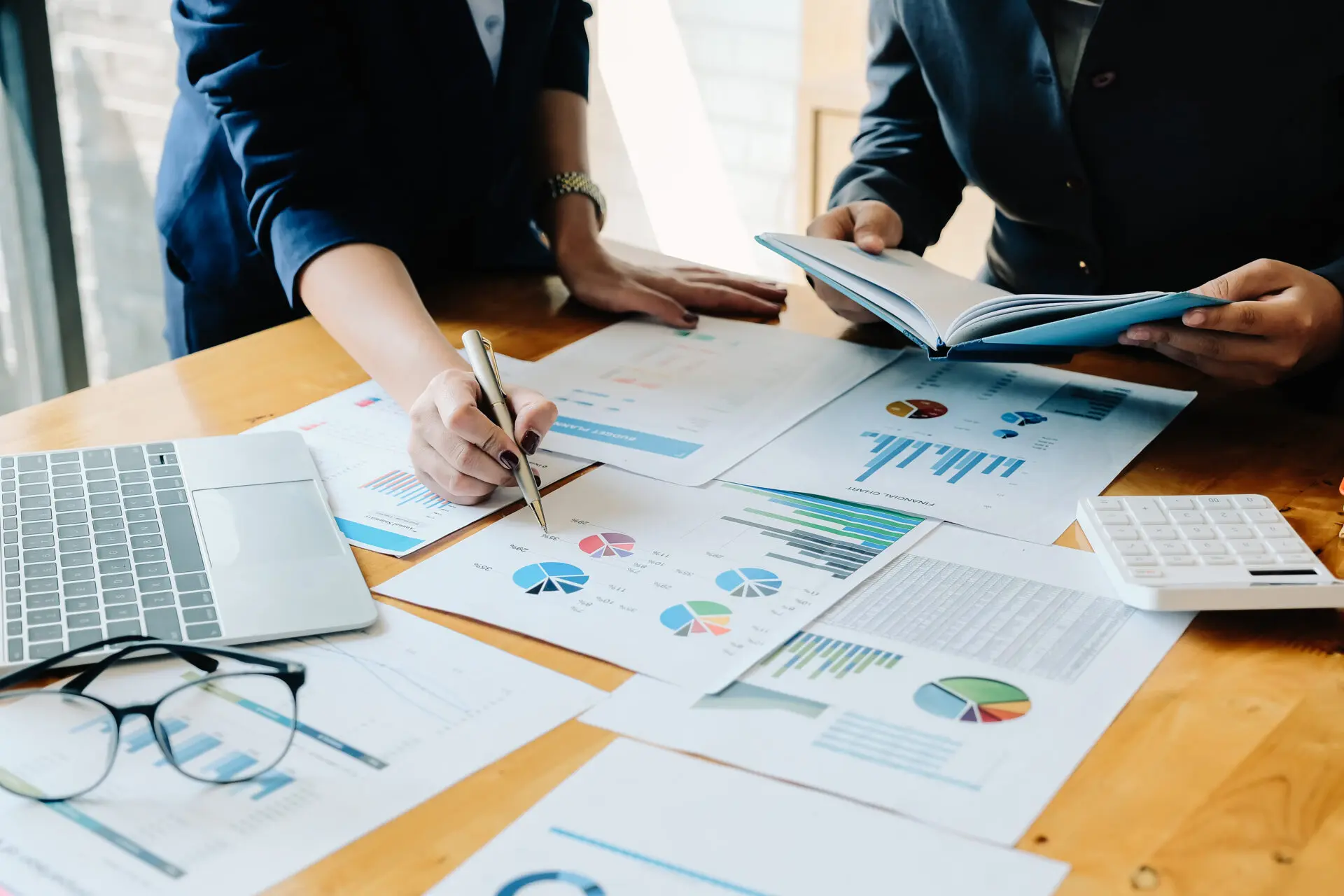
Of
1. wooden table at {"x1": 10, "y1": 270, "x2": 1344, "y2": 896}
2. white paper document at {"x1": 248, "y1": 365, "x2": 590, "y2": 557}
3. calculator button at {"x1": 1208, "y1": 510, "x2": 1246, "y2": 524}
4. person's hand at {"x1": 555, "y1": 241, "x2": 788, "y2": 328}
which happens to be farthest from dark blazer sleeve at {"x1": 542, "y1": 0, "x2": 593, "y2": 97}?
calculator button at {"x1": 1208, "y1": 510, "x2": 1246, "y2": 524}

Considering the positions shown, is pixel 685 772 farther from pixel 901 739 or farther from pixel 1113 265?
pixel 1113 265

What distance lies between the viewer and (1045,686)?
2.18 ft

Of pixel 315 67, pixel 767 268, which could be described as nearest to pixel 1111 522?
pixel 315 67

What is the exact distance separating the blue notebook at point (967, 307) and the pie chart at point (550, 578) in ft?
1.35

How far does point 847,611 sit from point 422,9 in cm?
80

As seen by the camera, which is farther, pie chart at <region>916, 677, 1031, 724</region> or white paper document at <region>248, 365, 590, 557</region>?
white paper document at <region>248, 365, 590, 557</region>

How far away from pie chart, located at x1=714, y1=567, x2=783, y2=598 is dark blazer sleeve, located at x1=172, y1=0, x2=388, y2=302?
566 millimetres

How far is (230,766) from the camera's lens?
0.60 meters

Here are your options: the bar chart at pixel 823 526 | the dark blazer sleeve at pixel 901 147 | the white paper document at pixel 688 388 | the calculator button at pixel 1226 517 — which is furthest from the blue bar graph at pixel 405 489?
the dark blazer sleeve at pixel 901 147

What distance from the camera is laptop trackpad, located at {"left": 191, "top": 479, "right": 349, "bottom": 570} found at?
31.6 inches

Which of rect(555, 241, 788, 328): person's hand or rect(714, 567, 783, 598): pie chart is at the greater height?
rect(555, 241, 788, 328): person's hand

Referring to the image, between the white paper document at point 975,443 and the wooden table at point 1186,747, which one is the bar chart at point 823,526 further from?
the wooden table at point 1186,747

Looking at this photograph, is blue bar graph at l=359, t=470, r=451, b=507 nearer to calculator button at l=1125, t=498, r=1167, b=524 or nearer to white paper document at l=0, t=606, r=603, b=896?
white paper document at l=0, t=606, r=603, b=896

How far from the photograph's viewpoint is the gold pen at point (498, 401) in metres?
0.86
